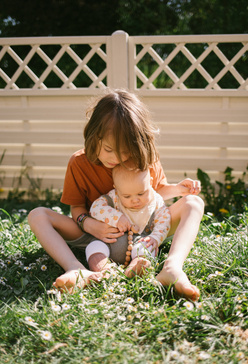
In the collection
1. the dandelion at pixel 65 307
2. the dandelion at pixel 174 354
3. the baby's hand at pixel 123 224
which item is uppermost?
the baby's hand at pixel 123 224

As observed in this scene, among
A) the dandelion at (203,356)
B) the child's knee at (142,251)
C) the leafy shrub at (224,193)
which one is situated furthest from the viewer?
the leafy shrub at (224,193)

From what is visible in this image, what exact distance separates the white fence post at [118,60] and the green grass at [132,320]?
2.00 meters

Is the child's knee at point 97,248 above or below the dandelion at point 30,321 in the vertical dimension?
above

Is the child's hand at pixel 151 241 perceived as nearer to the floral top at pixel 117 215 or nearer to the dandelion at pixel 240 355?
the floral top at pixel 117 215

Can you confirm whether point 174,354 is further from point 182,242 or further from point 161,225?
point 161,225

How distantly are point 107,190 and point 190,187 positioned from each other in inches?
19.6

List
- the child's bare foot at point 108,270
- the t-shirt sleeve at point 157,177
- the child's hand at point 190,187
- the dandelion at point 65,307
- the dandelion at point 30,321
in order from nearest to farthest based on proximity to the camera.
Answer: the dandelion at point 30,321
the dandelion at point 65,307
the child's bare foot at point 108,270
the child's hand at point 190,187
the t-shirt sleeve at point 157,177

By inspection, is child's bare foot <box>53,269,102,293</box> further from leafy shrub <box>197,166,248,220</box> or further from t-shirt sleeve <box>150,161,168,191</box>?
leafy shrub <box>197,166,248,220</box>

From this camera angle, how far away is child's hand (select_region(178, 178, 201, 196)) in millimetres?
2441

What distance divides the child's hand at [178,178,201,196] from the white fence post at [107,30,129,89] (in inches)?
59.7

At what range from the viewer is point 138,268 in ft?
6.73

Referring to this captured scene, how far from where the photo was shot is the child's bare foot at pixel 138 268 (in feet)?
6.72

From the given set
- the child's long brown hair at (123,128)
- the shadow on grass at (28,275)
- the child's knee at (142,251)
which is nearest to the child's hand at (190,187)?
the child's long brown hair at (123,128)

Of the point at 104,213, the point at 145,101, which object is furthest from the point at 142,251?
the point at 145,101
